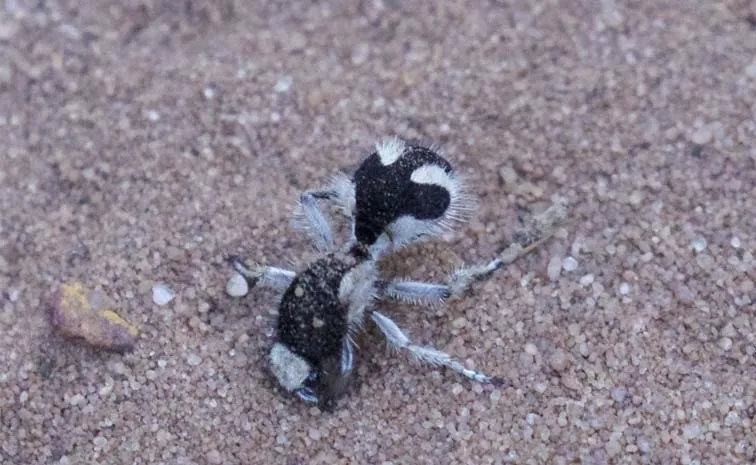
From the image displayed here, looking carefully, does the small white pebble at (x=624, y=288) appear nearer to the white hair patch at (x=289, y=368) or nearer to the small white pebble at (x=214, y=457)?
the white hair patch at (x=289, y=368)

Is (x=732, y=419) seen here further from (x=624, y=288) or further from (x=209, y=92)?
(x=209, y=92)

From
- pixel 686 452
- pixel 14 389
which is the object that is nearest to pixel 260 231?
pixel 14 389

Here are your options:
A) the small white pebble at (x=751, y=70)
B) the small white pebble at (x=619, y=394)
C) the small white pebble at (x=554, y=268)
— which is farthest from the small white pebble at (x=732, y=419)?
the small white pebble at (x=751, y=70)

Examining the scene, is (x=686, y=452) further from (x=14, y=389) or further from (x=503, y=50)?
(x=14, y=389)

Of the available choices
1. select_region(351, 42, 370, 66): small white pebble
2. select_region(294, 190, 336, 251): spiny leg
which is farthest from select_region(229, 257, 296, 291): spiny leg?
select_region(351, 42, 370, 66): small white pebble

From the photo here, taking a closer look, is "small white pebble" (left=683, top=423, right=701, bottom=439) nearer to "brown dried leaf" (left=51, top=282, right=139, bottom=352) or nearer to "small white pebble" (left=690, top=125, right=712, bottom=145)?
"small white pebble" (left=690, top=125, right=712, bottom=145)
